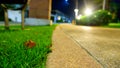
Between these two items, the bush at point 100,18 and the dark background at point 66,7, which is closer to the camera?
the bush at point 100,18

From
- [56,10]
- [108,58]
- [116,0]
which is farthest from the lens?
[56,10]

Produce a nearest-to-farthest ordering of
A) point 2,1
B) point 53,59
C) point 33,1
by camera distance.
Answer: point 53,59 → point 2,1 → point 33,1

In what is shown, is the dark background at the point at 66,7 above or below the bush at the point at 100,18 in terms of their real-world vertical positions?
above

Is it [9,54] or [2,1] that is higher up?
[2,1]

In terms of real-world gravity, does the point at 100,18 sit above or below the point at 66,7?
below

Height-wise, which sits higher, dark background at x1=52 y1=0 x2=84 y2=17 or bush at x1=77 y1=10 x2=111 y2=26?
dark background at x1=52 y1=0 x2=84 y2=17

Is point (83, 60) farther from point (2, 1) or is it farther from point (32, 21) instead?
point (32, 21)

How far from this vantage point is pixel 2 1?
325 inches

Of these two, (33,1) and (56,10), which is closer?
(33,1)

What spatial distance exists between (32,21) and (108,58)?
→ 13553 millimetres

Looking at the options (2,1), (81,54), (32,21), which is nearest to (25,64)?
(81,54)

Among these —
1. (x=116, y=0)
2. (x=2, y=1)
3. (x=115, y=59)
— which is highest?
(x=116, y=0)

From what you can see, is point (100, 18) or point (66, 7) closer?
point (100, 18)

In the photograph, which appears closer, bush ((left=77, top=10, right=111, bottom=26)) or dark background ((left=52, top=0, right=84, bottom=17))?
bush ((left=77, top=10, right=111, bottom=26))
